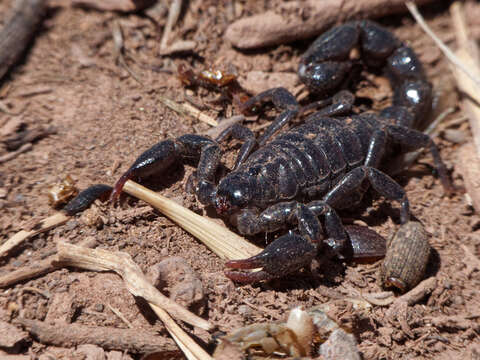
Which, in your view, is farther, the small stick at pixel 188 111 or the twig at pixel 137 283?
the small stick at pixel 188 111

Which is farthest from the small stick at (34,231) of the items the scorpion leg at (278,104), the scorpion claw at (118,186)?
the scorpion leg at (278,104)

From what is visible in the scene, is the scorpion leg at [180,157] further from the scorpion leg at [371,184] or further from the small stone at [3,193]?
the scorpion leg at [371,184]

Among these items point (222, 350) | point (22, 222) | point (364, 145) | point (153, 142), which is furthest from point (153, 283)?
point (364, 145)

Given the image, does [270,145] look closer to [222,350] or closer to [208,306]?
[208,306]

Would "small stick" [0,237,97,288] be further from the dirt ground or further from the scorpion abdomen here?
the scorpion abdomen

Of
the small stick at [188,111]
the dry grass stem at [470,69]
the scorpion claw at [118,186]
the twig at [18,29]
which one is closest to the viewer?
the scorpion claw at [118,186]

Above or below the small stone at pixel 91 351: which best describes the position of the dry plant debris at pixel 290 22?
above
